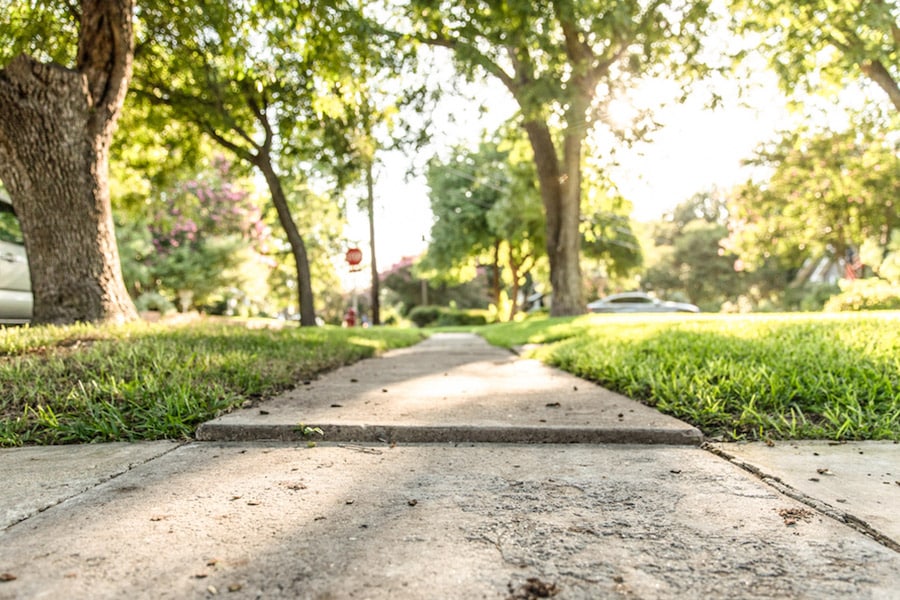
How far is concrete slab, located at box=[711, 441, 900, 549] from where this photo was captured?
184 centimetres

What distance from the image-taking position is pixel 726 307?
3766 centimetres

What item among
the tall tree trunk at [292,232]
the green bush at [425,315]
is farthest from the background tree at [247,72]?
the green bush at [425,315]

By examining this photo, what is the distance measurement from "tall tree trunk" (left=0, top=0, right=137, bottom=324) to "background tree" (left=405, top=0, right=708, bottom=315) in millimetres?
4250

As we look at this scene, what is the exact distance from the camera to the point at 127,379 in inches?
148

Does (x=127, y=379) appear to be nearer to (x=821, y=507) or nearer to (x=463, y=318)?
(x=821, y=507)

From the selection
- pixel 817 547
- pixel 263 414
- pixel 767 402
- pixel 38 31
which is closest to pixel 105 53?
pixel 38 31

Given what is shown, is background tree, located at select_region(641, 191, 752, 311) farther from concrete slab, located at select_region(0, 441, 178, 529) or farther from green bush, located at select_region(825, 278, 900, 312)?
concrete slab, located at select_region(0, 441, 178, 529)

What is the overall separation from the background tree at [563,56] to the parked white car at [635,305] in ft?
37.8

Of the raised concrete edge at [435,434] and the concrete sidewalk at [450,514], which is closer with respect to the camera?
the concrete sidewalk at [450,514]

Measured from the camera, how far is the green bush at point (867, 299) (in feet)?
42.7

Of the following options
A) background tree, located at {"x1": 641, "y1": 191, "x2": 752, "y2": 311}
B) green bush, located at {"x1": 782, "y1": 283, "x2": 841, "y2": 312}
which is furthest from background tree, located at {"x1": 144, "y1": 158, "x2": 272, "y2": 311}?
background tree, located at {"x1": 641, "y1": 191, "x2": 752, "y2": 311}

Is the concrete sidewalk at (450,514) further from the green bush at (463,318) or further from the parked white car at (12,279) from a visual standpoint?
the green bush at (463,318)

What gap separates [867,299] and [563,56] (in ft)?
30.4

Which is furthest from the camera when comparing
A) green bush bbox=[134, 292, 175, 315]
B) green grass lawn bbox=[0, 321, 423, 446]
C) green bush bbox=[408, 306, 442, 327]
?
green bush bbox=[408, 306, 442, 327]
